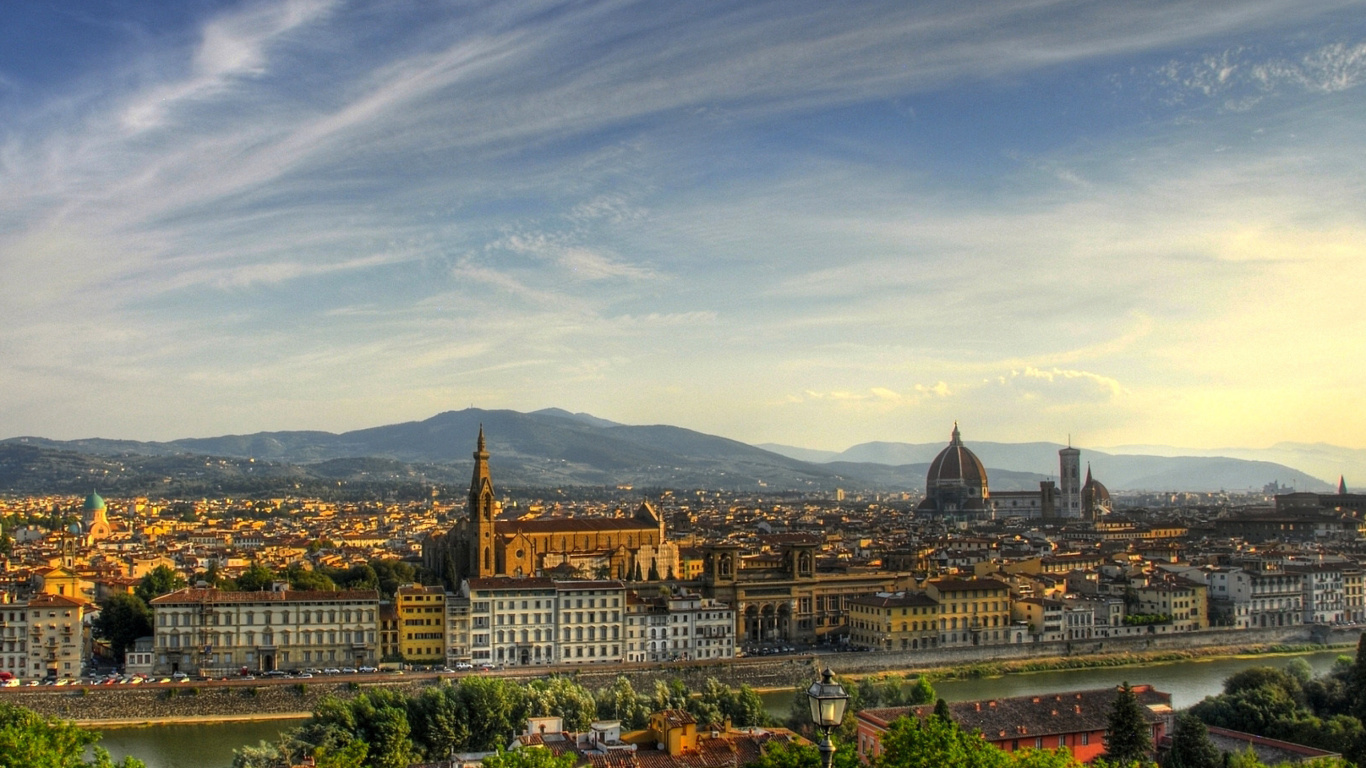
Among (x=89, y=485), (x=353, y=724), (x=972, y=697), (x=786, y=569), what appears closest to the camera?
(x=353, y=724)

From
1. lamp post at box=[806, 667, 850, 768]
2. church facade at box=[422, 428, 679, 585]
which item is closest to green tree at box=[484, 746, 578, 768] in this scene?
lamp post at box=[806, 667, 850, 768]

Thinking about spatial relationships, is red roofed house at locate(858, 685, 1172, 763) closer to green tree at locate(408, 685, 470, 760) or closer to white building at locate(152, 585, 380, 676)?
green tree at locate(408, 685, 470, 760)

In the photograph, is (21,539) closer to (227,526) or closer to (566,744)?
(227,526)

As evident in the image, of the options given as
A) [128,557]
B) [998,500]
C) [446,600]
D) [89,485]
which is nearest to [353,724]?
[446,600]

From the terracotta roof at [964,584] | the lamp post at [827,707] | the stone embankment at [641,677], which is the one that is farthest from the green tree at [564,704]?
the lamp post at [827,707]

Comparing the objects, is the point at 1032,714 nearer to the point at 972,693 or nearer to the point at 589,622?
the point at 972,693

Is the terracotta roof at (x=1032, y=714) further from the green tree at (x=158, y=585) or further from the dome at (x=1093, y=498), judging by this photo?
the dome at (x=1093, y=498)
